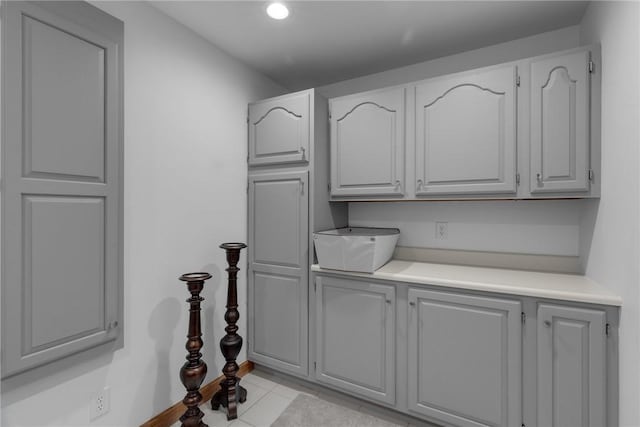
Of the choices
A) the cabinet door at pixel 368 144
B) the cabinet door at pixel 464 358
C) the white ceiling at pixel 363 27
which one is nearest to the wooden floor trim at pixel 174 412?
the cabinet door at pixel 464 358

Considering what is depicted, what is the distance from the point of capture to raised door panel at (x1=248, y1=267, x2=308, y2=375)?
7.18ft

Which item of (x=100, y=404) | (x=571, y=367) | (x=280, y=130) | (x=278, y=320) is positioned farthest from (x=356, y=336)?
(x=280, y=130)

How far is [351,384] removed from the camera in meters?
2.00

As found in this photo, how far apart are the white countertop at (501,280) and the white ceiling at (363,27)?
1.56 m

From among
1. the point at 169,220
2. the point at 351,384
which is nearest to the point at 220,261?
the point at 169,220

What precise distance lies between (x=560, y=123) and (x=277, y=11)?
1693 mm

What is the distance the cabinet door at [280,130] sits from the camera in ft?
7.11

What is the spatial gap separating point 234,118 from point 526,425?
8.66 ft

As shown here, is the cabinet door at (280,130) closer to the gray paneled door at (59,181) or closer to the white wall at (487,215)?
the white wall at (487,215)

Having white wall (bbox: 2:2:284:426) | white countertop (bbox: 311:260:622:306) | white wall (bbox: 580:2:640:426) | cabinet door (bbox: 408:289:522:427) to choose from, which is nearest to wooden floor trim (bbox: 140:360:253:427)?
white wall (bbox: 2:2:284:426)

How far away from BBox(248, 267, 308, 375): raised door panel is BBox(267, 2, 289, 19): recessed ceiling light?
1.67m

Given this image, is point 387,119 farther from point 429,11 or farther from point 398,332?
point 398,332

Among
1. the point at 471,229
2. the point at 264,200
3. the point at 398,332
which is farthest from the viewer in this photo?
the point at 264,200

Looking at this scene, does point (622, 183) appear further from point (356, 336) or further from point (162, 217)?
point (162, 217)
